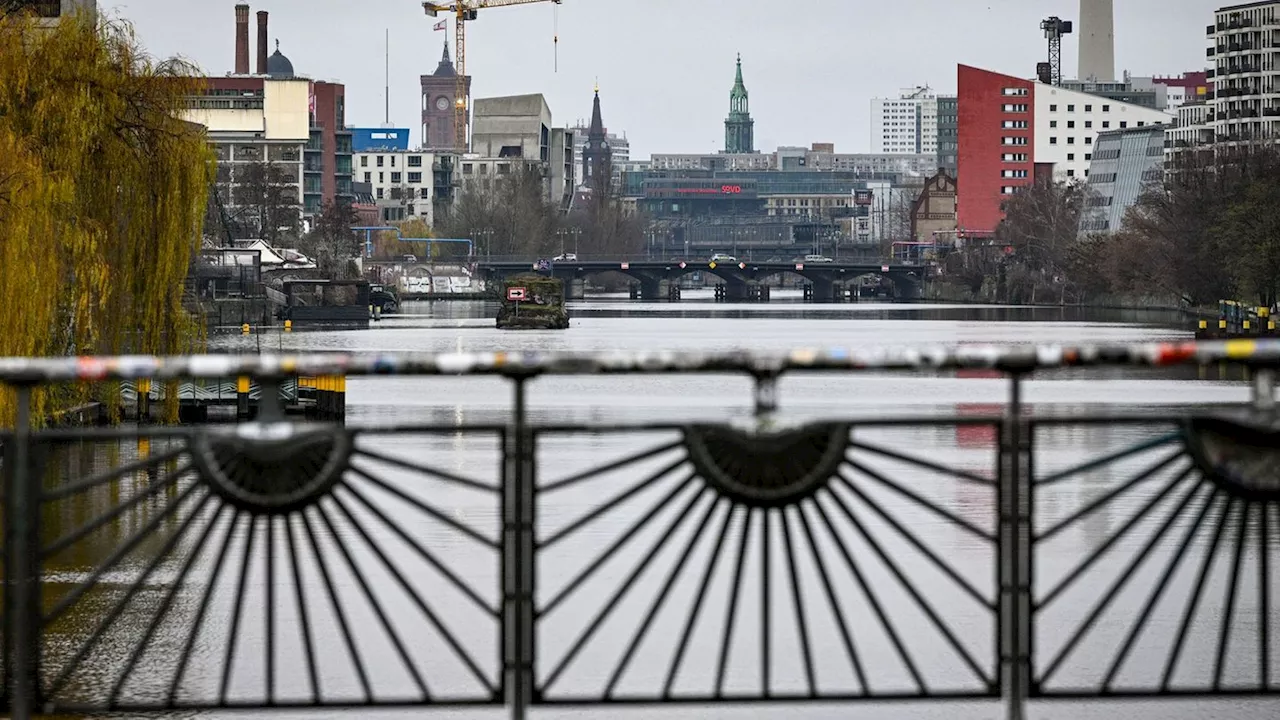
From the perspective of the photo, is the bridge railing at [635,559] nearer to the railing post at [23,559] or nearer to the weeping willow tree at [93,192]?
the railing post at [23,559]

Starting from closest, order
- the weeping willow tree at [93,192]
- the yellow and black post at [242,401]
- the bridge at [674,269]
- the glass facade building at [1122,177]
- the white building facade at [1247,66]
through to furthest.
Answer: the weeping willow tree at [93,192] → the yellow and black post at [242,401] → the white building facade at [1247,66] → the glass facade building at [1122,177] → the bridge at [674,269]

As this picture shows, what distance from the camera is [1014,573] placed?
25.4ft

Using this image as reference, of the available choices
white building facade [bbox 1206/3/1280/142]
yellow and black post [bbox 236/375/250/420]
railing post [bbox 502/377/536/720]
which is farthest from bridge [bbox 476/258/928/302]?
railing post [bbox 502/377/536/720]

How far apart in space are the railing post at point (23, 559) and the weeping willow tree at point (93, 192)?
2059 centimetres

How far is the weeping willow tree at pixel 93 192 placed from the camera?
28.9 metres

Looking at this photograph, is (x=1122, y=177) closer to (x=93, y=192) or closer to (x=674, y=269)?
(x=674, y=269)

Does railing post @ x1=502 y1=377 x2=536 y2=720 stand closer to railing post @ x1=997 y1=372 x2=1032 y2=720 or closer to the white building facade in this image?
railing post @ x1=997 y1=372 x2=1032 y2=720

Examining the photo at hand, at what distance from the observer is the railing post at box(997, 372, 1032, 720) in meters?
7.62

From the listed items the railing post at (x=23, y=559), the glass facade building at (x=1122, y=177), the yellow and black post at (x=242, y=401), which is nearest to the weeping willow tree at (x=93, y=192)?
the yellow and black post at (x=242, y=401)

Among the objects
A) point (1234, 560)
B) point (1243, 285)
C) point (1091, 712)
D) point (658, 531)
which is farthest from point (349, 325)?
point (1234, 560)

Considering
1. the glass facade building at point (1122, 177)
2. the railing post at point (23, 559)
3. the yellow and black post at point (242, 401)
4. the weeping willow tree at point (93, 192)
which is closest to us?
the railing post at point (23, 559)

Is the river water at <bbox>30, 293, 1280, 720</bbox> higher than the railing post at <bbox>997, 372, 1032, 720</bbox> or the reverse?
the reverse

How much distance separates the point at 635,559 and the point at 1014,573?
14894 mm

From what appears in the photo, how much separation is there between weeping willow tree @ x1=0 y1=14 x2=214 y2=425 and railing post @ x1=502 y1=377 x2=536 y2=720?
21.0 m
